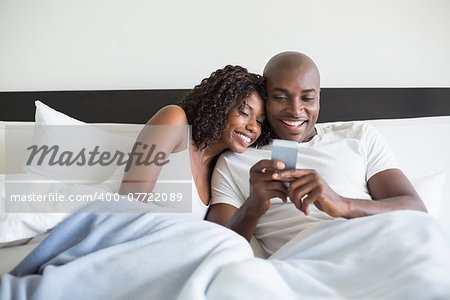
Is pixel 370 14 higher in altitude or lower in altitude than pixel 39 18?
higher

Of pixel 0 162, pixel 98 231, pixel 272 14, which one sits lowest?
pixel 0 162

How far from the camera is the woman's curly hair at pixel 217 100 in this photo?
1.48m

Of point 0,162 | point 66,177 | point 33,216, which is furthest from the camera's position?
point 0,162

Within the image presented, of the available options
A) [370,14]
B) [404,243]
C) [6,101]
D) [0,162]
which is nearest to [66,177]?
[0,162]

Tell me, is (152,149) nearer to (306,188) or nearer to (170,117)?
(170,117)

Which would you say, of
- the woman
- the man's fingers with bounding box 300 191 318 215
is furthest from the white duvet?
the woman

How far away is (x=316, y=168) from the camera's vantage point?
4.74 feet

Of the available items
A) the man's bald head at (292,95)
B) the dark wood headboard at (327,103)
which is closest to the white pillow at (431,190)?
the man's bald head at (292,95)

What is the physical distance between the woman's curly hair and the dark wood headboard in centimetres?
50

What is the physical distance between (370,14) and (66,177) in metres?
1.64

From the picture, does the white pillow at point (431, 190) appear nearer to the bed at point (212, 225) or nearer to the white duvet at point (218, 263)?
the bed at point (212, 225)

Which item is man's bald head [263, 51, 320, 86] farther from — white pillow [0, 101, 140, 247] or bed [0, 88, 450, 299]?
white pillow [0, 101, 140, 247]

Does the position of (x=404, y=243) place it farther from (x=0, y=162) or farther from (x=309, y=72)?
(x=0, y=162)

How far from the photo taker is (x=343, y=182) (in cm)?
140
